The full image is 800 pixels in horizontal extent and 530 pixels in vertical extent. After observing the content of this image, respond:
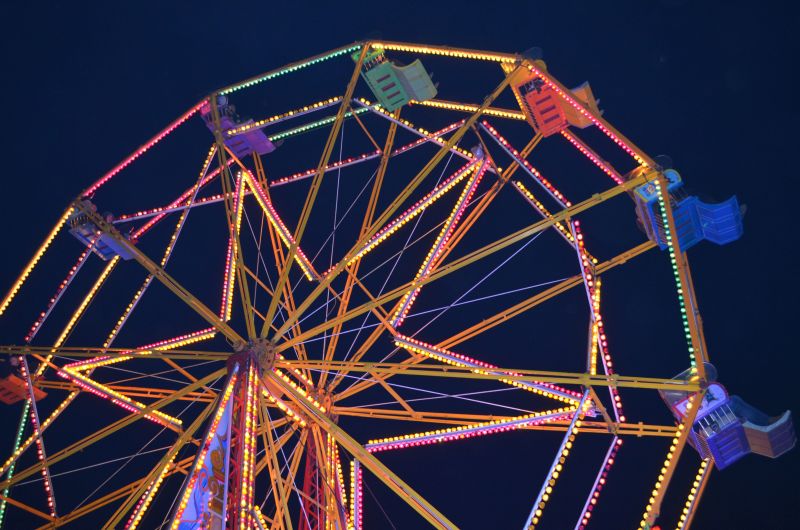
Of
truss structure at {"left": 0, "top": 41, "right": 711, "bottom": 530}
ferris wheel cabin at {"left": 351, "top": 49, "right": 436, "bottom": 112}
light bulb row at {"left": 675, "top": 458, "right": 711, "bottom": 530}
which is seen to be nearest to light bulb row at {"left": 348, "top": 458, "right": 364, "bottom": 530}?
truss structure at {"left": 0, "top": 41, "right": 711, "bottom": 530}

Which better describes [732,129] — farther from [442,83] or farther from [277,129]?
[277,129]

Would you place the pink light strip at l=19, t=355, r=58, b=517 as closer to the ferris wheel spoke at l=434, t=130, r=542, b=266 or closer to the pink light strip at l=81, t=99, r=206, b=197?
the pink light strip at l=81, t=99, r=206, b=197

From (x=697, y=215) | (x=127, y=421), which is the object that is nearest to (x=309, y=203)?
(x=127, y=421)

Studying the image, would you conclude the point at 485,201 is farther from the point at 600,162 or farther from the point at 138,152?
the point at 138,152

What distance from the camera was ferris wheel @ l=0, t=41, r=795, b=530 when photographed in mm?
Answer: 12367

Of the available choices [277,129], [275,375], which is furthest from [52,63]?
[275,375]

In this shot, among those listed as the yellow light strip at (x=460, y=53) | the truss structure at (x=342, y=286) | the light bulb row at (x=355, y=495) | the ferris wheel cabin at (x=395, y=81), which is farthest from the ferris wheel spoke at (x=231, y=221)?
the light bulb row at (x=355, y=495)

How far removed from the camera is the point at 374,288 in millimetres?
16906

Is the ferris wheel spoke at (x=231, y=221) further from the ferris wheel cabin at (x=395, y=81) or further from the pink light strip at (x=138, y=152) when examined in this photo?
the ferris wheel cabin at (x=395, y=81)

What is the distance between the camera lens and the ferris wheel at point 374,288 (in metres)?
12.4

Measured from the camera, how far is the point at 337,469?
13.0 m

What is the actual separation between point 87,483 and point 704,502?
11823 mm

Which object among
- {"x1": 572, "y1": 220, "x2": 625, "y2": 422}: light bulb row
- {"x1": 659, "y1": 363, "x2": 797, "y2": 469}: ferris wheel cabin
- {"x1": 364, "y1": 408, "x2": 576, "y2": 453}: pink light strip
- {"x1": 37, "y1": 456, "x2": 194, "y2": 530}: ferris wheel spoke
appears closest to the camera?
{"x1": 659, "y1": 363, "x2": 797, "y2": 469}: ferris wheel cabin

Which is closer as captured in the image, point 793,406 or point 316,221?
point 793,406
